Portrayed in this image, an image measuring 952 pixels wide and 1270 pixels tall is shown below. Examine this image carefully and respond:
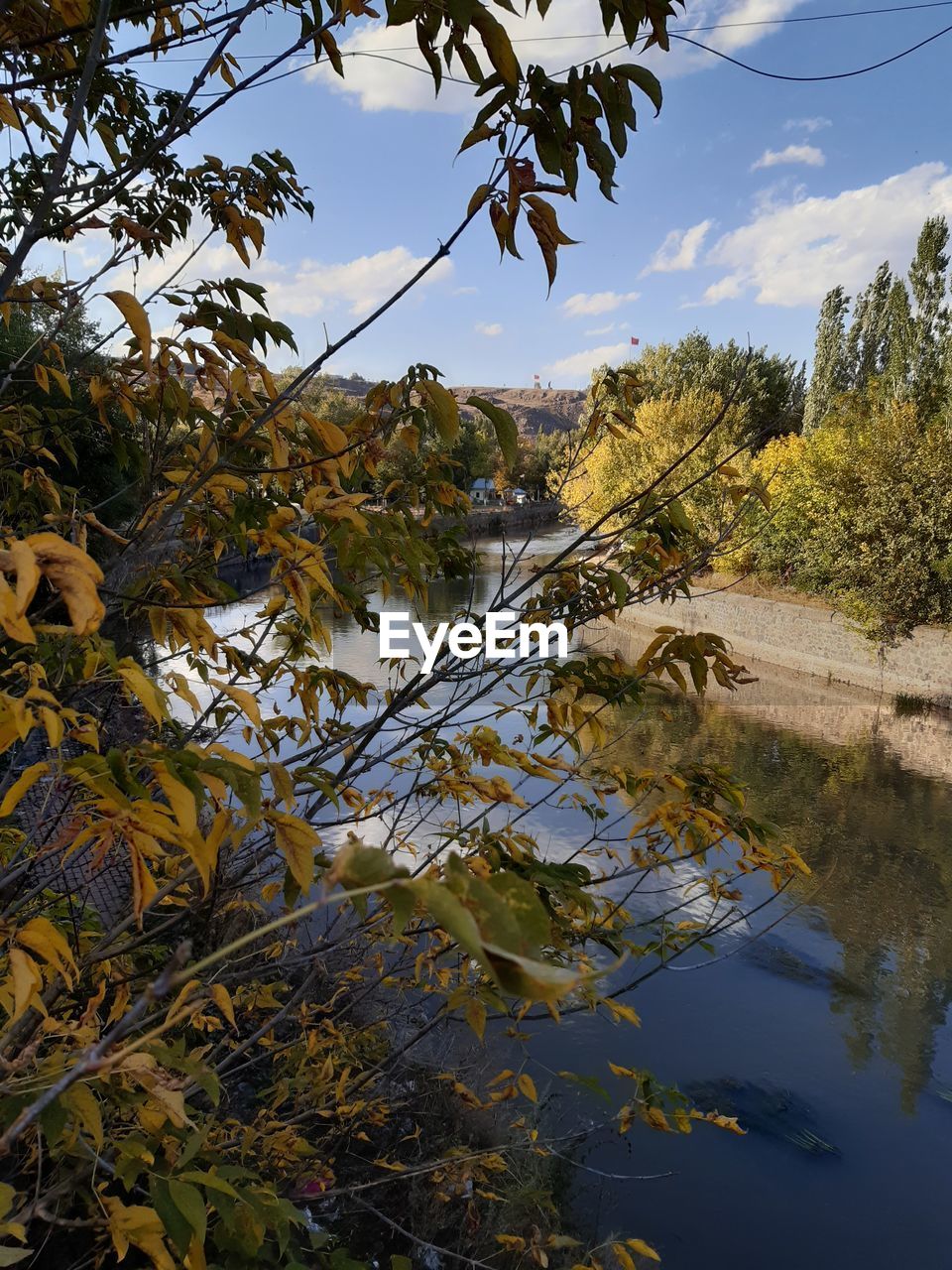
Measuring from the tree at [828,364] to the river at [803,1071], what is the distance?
22996mm

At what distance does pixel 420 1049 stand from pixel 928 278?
23800 millimetres

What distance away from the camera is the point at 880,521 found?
15883mm

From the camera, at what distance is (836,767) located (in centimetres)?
1166

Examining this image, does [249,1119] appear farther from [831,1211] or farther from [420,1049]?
[831,1211]

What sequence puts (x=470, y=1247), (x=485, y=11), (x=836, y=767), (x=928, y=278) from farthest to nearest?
(x=928, y=278), (x=836, y=767), (x=470, y=1247), (x=485, y=11)

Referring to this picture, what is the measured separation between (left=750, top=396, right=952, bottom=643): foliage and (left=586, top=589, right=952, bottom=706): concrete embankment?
470mm

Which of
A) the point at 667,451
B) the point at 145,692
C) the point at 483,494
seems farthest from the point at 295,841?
the point at 667,451

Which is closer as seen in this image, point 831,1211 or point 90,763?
point 90,763

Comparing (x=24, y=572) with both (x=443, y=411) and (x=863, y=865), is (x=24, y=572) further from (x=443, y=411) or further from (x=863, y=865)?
(x=863, y=865)

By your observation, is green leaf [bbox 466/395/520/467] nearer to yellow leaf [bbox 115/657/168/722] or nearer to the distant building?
yellow leaf [bbox 115/657/168/722]

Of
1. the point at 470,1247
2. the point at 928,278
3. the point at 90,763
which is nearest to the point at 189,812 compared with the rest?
the point at 90,763

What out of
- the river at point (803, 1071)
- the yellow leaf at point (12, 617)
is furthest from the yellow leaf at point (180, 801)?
the river at point (803, 1071)

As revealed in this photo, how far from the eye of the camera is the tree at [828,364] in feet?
96.2

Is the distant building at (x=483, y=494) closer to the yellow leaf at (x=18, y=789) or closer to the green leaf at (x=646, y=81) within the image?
the green leaf at (x=646, y=81)
